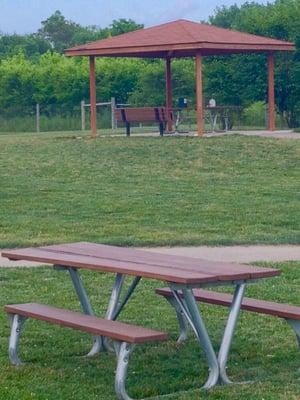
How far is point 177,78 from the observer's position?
134 feet

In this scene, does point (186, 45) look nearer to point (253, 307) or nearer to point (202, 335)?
point (253, 307)

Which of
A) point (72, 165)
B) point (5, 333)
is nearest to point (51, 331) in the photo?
point (5, 333)

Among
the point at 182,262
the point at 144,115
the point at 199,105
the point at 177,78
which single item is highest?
the point at 177,78

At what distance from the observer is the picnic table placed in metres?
6.68

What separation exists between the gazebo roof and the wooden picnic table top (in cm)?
1854

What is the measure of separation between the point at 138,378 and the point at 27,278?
150 inches

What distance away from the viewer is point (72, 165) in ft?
70.4

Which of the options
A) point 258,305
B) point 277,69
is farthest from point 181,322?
point 277,69

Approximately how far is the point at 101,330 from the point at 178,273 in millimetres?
565

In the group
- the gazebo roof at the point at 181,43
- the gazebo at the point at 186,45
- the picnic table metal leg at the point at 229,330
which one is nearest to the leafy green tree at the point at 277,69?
the gazebo at the point at 186,45

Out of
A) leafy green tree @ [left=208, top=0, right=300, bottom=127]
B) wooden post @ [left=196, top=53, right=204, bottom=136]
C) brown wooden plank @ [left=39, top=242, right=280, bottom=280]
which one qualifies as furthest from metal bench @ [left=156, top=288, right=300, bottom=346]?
leafy green tree @ [left=208, top=0, right=300, bottom=127]

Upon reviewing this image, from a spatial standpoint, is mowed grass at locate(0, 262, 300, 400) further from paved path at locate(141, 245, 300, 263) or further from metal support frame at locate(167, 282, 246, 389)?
paved path at locate(141, 245, 300, 263)

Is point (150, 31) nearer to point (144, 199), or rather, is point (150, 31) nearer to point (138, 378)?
point (144, 199)

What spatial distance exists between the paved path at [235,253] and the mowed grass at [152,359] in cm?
175
